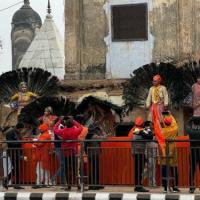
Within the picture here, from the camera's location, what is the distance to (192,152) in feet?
47.9

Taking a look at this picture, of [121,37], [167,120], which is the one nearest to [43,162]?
[167,120]

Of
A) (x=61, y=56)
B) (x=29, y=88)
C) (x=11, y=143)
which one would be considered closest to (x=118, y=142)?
(x=11, y=143)

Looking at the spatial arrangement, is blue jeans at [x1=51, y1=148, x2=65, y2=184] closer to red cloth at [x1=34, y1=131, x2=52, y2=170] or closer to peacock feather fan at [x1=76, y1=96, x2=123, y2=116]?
red cloth at [x1=34, y1=131, x2=52, y2=170]

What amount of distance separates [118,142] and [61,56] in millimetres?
18515

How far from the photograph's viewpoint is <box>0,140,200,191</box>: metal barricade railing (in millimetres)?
14820

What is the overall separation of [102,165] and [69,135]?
928mm

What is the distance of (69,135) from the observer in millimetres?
Answer: 15539

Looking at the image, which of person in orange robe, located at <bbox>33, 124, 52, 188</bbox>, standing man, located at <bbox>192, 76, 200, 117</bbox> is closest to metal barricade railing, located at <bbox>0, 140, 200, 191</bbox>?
person in orange robe, located at <bbox>33, 124, 52, 188</bbox>

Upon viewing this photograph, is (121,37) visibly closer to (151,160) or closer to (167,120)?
(167,120)

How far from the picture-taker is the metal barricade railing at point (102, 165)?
14820 millimetres

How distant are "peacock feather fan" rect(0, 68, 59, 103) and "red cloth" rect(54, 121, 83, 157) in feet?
15.5

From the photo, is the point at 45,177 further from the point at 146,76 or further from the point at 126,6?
the point at 126,6

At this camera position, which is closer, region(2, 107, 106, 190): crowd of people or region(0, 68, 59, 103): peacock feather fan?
region(2, 107, 106, 190): crowd of people

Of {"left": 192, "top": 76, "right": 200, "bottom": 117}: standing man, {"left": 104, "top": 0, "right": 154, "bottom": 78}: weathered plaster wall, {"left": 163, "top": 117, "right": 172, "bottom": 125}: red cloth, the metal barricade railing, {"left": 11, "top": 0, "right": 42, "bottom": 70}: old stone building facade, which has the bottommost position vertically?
the metal barricade railing
